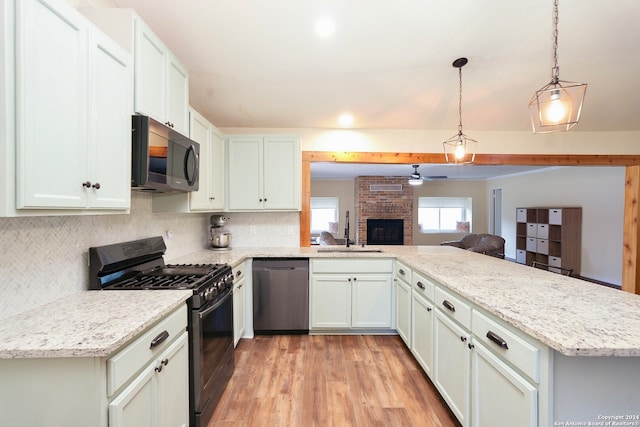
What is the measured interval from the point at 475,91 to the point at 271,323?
3.21 m

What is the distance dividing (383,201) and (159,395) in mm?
7541

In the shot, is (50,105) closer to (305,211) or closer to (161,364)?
(161,364)

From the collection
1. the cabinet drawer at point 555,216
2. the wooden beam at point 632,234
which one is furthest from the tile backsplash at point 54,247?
the cabinet drawer at point 555,216

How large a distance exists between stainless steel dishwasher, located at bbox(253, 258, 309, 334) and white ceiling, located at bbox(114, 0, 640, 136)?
172 centimetres

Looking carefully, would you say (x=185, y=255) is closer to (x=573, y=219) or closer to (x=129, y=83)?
(x=129, y=83)

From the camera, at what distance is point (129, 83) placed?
1.52 m

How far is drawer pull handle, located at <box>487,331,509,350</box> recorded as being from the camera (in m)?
1.28

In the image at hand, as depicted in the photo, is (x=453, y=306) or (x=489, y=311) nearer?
(x=489, y=311)

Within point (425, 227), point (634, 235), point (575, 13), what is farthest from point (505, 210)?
point (575, 13)

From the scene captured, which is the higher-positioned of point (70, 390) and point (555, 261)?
point (70, 390)

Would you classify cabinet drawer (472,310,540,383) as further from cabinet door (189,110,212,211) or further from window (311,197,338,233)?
window (311,197,338,233)

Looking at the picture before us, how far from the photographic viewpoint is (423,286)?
2.28 m

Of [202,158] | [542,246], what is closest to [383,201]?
[542,246]

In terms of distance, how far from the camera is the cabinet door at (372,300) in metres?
3.05
